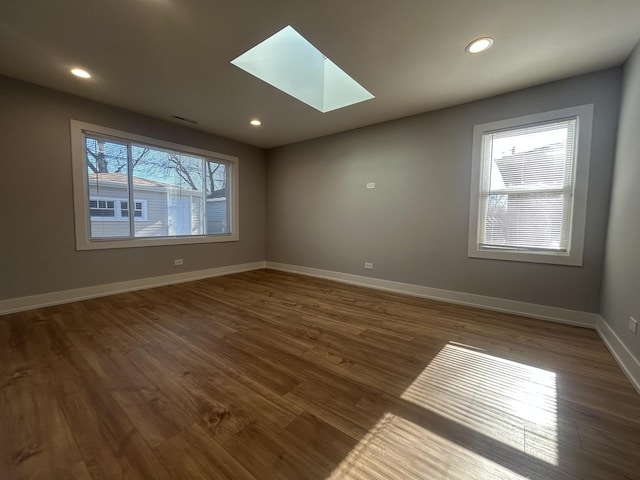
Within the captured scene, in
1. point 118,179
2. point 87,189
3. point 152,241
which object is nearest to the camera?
point 87,189

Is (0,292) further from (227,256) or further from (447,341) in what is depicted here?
(447,341)

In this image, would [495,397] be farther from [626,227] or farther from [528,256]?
[528,256]

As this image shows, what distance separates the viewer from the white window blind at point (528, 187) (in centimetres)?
276

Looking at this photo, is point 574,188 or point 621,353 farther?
point 574,188

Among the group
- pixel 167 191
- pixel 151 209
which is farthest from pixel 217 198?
pixel 151 209

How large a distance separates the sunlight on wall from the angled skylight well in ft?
9.87

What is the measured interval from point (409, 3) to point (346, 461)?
2.76 metres

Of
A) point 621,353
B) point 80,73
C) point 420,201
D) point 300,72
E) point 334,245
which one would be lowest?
point 621,353

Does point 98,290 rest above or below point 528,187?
below

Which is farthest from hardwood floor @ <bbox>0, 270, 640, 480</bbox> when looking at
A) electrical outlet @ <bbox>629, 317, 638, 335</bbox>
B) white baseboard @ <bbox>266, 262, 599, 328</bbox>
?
electrical outlet @ <bbox>629, 317, 638, 335</bbox>

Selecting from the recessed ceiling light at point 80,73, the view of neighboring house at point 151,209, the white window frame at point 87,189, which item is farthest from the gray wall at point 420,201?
the recessed ceiling light at point 80,73

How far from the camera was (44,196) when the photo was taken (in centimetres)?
305

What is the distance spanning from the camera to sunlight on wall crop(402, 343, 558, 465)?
4.25 feet

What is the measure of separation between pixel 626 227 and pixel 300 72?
3.57m
